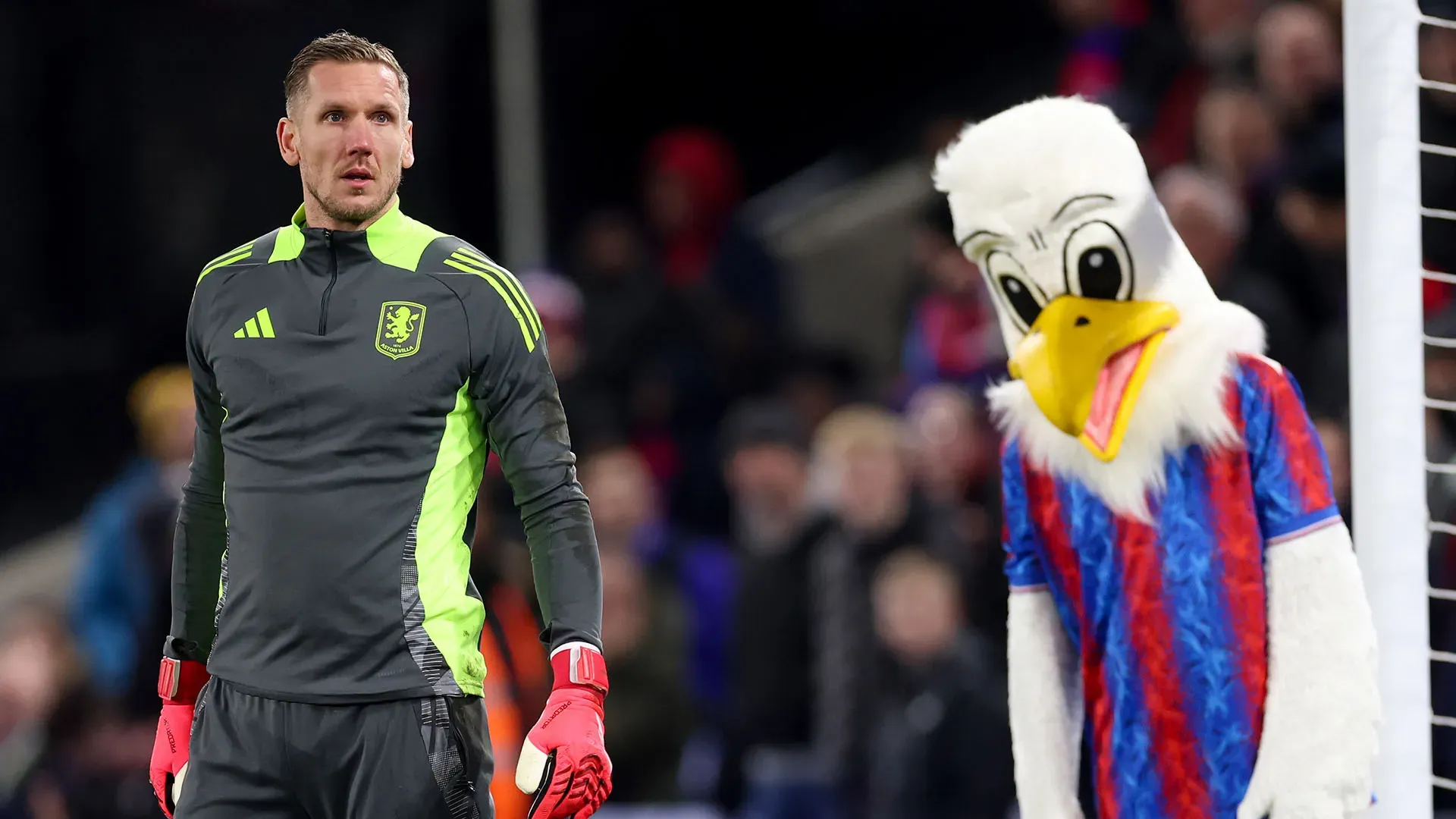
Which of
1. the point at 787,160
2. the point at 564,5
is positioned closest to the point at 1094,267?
the point at 564,5

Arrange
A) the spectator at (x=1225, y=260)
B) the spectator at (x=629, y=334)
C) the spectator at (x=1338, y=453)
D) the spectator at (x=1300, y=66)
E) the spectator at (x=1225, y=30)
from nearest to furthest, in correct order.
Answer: the spectator at (x=1338, y=453)
the spectator at (x=1225, y=260)
the spectator at (x=1300, y=66)
the spectator at (x=1225, y=30)
the spectator at (x=629, y=334)

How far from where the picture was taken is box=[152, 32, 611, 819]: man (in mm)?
3279

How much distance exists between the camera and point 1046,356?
3.72m

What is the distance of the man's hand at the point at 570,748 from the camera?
10.5 ft

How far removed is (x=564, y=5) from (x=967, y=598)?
431cm

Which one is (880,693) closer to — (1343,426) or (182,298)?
(1343,426)

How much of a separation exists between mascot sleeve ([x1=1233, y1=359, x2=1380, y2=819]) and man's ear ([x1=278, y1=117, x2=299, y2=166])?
5.32 feet

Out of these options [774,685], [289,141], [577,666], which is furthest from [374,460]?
[774,685]

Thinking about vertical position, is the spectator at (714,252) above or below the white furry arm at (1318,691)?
above

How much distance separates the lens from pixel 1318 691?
354cm

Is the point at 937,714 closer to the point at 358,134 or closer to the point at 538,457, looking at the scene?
the point at 538,457

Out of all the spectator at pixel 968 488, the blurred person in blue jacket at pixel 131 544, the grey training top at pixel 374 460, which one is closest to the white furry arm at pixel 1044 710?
the grey training top at pixel 374 460

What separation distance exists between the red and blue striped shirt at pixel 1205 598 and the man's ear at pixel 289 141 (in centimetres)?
149

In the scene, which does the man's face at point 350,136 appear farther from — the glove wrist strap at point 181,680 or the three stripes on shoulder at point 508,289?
the glove wrist strap at point 181,680
